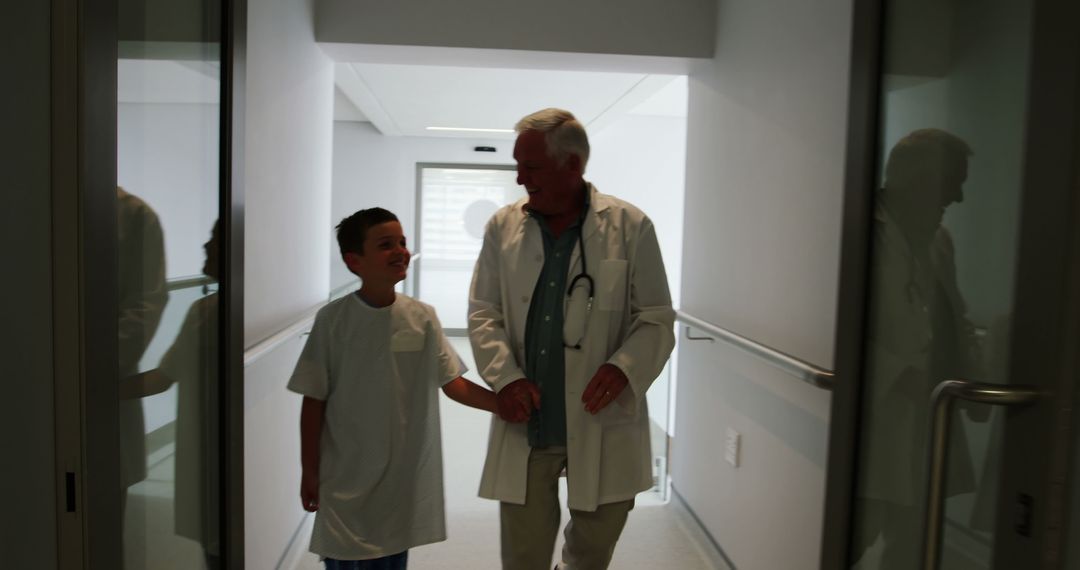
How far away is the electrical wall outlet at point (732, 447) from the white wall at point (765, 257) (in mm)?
39

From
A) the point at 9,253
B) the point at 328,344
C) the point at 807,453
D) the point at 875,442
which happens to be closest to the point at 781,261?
the point at 807,453

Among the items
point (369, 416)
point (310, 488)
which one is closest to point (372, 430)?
point (369, 416)

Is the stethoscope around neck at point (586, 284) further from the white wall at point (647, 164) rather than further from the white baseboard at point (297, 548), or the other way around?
the white wall at point (647, 164)

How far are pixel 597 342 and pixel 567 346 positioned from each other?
9 cm

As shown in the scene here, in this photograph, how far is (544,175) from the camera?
7.18 ft

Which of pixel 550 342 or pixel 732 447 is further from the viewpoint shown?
pixel 732 447

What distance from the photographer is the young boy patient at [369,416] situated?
1.99 meters

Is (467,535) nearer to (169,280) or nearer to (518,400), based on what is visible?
(518,400)

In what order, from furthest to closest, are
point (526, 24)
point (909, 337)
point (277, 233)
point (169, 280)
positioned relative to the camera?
point (526, 24), point (277, 233), point (909, 337), point (169, 280)

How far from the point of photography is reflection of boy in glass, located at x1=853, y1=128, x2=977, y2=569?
1493mm

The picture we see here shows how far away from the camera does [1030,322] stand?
121 cm

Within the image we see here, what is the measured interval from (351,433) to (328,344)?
236mm

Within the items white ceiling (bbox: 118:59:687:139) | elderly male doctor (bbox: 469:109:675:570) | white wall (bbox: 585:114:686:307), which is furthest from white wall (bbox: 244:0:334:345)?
white wall (bbox: 585:114:686:307)

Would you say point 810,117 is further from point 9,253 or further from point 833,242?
point 9,253
